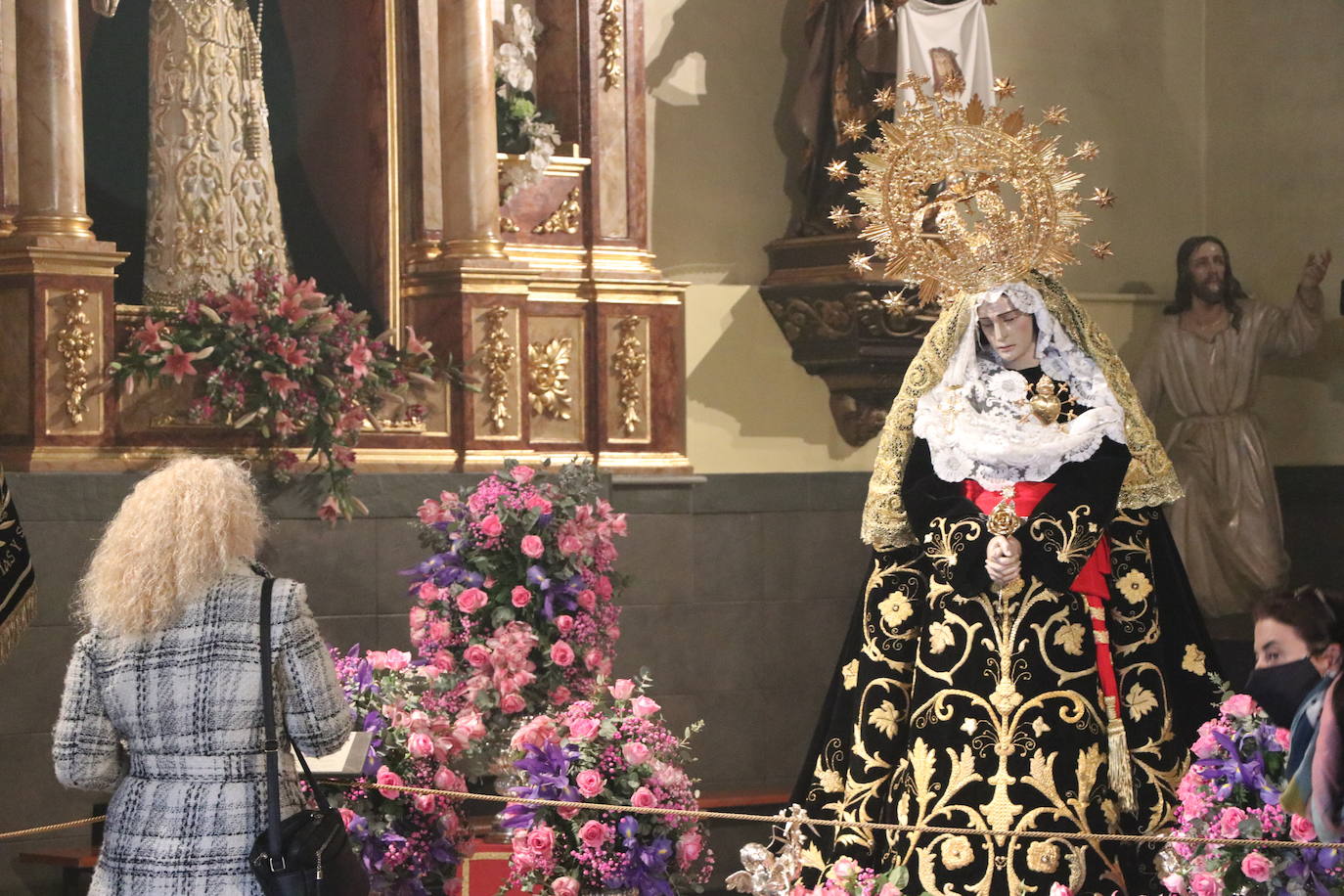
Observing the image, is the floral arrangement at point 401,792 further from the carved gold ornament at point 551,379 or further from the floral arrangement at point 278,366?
the carved gold ornament at point 551,379

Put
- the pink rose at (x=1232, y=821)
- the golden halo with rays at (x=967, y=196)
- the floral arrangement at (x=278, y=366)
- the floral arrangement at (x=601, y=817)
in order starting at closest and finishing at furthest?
the pink rose at (x=1232, y=821) → the floral arrangement at (x=601, y=817) → the golden halo with rays at (x=967, y=196) → the floral arrangement at (x=278, y=366)

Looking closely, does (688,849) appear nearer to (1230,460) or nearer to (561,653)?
(561,653)

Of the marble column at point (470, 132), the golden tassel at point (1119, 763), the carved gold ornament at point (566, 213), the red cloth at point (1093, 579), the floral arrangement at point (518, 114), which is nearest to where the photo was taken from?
the golden tassel at point (1119, 763)

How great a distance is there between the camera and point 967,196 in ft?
18.2

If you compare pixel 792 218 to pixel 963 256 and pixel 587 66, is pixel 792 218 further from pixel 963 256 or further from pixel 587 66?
pixel 963 256

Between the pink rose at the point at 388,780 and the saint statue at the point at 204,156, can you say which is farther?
the saint statue at the point at 204,156

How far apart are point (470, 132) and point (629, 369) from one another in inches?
45.4

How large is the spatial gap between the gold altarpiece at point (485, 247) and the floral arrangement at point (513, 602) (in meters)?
1.21

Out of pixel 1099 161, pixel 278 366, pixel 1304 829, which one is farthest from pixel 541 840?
pixel 1099 161

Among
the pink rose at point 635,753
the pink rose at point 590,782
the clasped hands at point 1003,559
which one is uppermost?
the clasped hands at point 1003,559

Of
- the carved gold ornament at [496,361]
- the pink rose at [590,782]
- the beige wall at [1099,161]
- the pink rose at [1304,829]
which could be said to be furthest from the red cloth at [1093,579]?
the beige wall at [1099,161]

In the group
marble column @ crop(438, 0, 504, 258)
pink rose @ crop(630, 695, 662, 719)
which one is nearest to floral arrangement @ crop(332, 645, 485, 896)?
pink rose @ crop(630, 695, 662, 719)

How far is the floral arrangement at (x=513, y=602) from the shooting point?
20.0 ft

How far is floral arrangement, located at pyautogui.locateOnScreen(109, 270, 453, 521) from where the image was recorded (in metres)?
6.90
